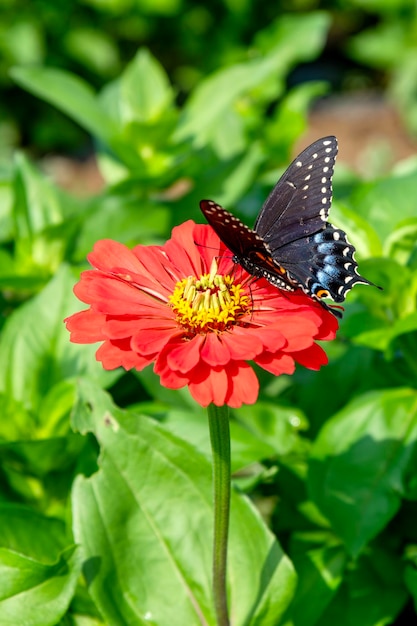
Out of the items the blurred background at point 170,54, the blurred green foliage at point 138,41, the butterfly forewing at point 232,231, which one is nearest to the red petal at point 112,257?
the butterfly forewing at point 232,231

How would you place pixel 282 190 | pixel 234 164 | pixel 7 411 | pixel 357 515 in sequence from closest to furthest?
pixel 282 190 < pixel 357 515 < pixel 7 411 < pixel 234 164

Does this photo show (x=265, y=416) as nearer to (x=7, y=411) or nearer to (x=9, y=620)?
(x=7, y=411)

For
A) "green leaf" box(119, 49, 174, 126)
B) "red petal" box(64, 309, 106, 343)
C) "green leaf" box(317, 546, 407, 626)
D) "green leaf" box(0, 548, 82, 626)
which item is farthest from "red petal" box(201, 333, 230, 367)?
"green leaf" box(119, 49, 174, 126)

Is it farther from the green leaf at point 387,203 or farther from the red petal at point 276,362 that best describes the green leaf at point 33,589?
the green leaf at point 387,203

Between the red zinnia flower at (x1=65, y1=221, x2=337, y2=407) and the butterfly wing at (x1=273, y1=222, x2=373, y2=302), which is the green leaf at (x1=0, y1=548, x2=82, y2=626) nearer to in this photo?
the red zinnia flower at (x1=65, y1=221, x2=337, y2=407)

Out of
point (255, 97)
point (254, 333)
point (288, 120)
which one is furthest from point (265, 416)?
Result: point (255, 97)

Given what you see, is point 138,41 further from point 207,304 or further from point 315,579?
point 207,304
